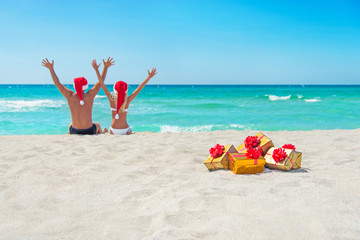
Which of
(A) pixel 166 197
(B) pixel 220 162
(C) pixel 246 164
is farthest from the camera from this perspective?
(B) pixel 220 162

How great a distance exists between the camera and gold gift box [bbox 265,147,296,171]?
10.4 ft

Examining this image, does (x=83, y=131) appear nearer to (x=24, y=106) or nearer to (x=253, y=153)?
(x=253, y=153)

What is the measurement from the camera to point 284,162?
10.4 ft

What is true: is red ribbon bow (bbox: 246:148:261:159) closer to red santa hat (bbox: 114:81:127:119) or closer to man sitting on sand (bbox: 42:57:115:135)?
red santa hat (bbox: 114:81:127:119)

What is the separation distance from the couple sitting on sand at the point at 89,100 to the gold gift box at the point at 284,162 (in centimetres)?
322

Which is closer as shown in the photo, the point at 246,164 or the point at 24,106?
the point at 246,164

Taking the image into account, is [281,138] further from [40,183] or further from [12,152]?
[12,152]

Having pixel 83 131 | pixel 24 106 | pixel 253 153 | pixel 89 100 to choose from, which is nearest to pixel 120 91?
pixel 89 100

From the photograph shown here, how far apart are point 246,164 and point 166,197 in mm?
1083

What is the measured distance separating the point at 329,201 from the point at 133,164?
2261 millimetres

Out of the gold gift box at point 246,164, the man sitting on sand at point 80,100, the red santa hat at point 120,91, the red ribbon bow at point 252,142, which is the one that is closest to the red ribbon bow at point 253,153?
the gold gift box at point 246,164

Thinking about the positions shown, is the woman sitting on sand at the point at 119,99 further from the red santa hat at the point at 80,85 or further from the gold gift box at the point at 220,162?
the gold gift box at the point at 220,162

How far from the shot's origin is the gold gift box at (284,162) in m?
3.18

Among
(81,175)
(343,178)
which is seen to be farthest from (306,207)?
(81,175)
